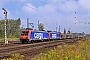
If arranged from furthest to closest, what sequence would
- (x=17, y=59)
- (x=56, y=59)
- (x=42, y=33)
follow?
(x=42, y=33) → (x=56, y=59) → (x=17, y=59)

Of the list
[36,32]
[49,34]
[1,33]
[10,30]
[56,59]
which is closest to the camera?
[56,59]

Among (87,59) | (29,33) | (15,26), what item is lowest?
(87,59)

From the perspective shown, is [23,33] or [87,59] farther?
[23,33]

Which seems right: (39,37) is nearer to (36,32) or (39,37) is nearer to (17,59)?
(36,32)

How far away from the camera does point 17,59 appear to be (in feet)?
19.5

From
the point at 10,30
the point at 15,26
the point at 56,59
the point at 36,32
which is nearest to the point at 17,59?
the point at 56,59

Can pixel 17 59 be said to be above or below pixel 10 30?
below

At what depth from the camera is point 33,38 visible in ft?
160

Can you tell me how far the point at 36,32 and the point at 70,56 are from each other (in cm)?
4382

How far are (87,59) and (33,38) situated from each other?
4108 centimetres

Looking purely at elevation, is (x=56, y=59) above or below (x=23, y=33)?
below

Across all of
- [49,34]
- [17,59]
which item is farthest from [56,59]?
[49,34]

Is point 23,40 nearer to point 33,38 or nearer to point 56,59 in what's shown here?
point 33,38

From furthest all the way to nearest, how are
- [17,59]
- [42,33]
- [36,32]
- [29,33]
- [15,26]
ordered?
[15,26] < [42,33] < [36,32] < [29,33] < [17,59]
